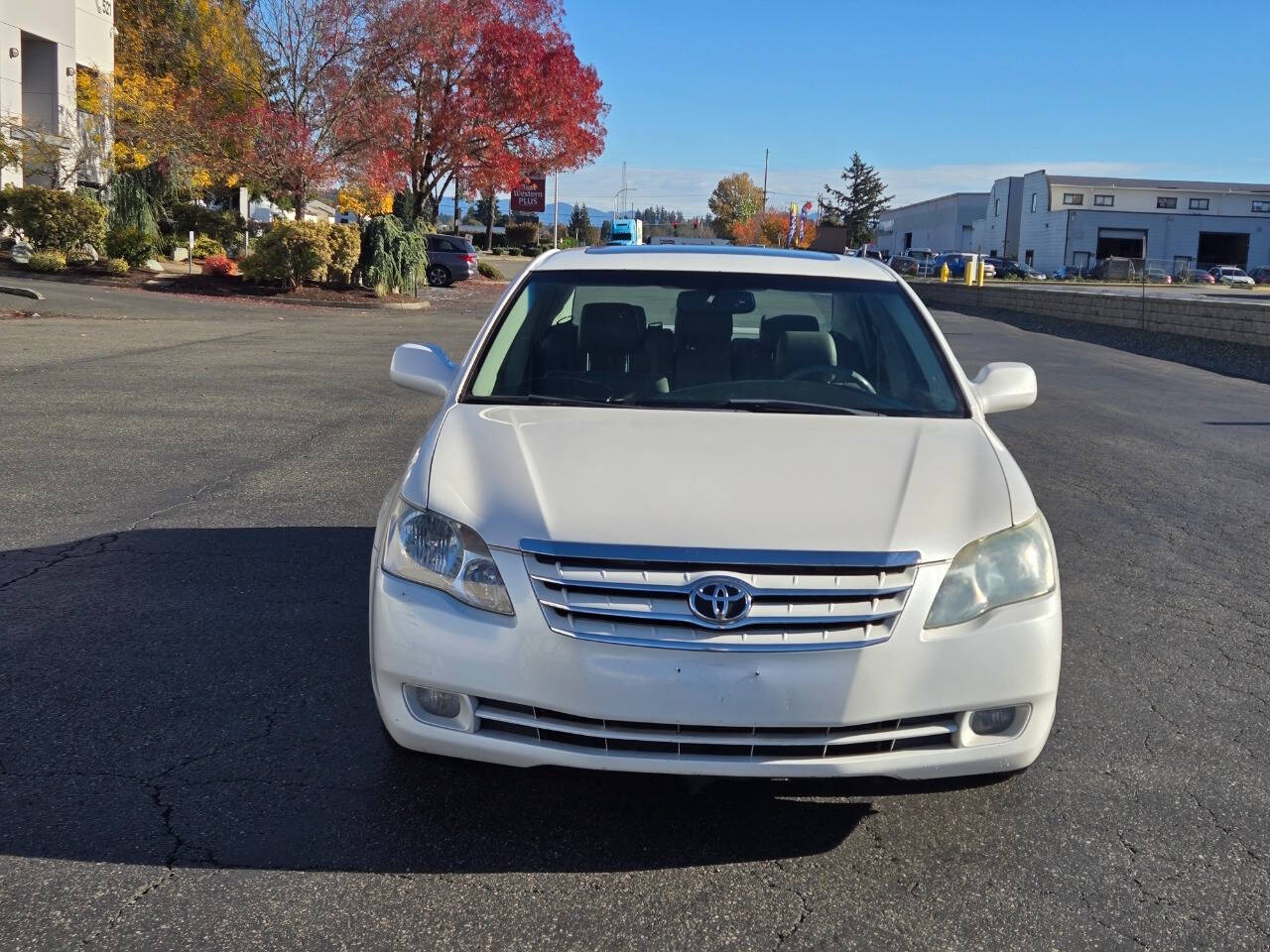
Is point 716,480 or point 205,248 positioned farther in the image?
point 205,248

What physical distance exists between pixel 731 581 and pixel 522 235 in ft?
300

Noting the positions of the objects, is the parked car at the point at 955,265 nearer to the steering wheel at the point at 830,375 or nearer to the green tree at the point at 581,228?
the green tree at the point at 581,228

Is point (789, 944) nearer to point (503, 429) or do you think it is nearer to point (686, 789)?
point (686, 789)

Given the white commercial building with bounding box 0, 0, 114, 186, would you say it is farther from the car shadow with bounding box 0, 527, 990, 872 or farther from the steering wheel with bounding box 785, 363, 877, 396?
the steering wheel with bounding box 785, 363, 877, 396

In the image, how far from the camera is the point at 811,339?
490 centimetres

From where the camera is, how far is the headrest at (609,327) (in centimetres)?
493

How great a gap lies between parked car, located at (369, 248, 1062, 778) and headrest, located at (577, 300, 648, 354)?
3.52 ft

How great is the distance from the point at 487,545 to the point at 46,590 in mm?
3226

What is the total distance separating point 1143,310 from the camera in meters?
26.9

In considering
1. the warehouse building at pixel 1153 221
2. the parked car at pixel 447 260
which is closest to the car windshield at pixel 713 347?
the parked car at pixel 447 260

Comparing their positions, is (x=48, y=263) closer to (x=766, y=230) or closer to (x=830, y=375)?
(x=830, y=375)

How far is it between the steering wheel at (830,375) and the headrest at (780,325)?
238 mm

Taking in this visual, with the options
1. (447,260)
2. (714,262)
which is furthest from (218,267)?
(714,262)

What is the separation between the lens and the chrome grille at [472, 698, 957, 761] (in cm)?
313
